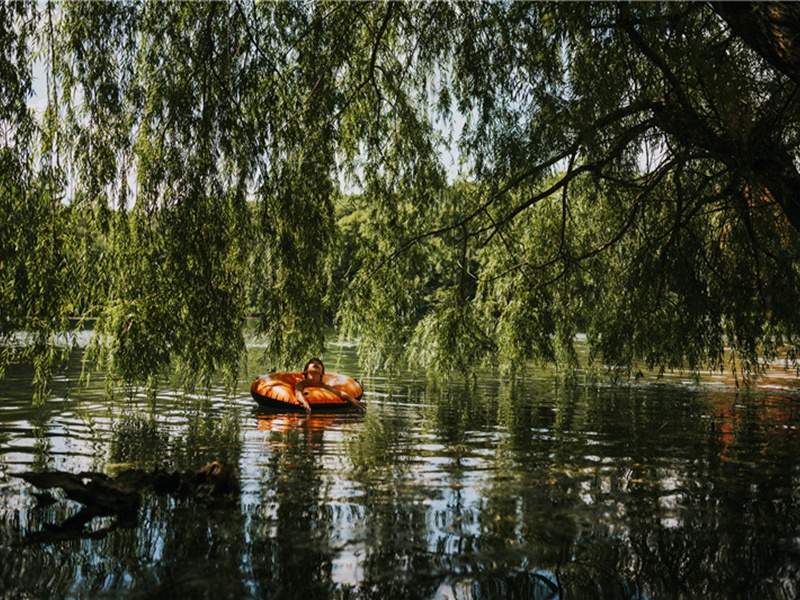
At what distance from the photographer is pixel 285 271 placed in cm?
525

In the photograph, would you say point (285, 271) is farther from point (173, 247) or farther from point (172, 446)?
point (172, 446)

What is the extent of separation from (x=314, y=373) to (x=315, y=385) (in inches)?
5.9

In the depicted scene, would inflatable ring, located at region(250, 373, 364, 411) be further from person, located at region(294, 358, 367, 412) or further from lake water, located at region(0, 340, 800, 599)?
lake water, located at region(0, 340, 800, 599)

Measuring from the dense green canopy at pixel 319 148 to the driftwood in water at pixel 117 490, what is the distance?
0.62 meters

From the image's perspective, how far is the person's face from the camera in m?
9.32

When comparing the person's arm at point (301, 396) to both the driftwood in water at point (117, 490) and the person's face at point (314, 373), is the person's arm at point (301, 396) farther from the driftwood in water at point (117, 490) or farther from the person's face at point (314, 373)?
the driftwood in water at point (117, 490)

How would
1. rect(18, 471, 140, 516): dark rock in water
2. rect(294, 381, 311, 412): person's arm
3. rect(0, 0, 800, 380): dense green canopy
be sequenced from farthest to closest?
1. rect(294, 381, 311, 412): person's arm
2. rect(0, 0, 800, 380): dense green canopy
3. rect(18, 471, 140, 516): dark rock in water

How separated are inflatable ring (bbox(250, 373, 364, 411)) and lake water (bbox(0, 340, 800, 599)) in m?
0.44

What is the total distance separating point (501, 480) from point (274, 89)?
9.78ft

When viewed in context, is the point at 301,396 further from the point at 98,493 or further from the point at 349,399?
the point at 98,493

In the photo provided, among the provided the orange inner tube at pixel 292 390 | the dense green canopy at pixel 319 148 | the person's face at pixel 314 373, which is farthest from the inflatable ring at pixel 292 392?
the dense green canopy at pixel 319 148

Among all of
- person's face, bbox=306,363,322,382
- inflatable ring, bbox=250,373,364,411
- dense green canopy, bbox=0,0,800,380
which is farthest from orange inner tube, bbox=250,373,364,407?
dense green canopy, bbox=0,0,800,380

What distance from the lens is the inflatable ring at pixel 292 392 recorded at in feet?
29.9

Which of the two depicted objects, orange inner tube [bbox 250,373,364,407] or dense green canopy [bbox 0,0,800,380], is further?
A: orange inner tube [bbox 250,373,364,407]
